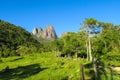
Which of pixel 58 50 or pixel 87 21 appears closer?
pixel 87 21

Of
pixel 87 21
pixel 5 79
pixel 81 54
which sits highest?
pixel 87 21

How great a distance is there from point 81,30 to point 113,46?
906 inches

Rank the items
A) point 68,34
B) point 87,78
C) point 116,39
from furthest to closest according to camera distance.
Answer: point 68,34, point 116,39, point 87,78

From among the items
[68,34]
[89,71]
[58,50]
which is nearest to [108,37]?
[68,34]

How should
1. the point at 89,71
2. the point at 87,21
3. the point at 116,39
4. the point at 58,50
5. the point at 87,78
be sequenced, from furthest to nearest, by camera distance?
the point at 58,50
the point at 116,39
the point at 87,21
the point at 89,71
the point at 87,78

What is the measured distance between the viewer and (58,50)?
120m

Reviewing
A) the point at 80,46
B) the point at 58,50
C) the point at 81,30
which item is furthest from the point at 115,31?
the point at 58,50

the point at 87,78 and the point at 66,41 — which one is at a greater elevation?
the point at 66,41

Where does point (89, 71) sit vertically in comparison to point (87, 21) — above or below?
below

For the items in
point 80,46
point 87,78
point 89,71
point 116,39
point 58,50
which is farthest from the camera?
point 58,50

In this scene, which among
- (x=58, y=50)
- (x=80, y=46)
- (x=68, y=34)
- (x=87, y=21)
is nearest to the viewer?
(x=87, y=21)

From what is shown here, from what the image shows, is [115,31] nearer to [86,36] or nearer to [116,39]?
[116,39]

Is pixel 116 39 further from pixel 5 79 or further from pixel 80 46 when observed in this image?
pixel 5 79

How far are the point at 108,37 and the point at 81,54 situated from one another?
14.4 metres
